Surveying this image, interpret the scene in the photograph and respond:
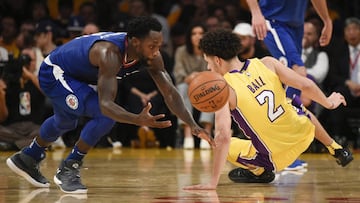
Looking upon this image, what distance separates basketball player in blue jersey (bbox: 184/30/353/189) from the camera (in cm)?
634

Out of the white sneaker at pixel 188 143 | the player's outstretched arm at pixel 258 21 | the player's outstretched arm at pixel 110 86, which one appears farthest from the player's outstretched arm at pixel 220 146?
the white sneaker at pixel 188 143

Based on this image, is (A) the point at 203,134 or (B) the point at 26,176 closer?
(A) the point at 203,134

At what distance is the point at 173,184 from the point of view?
648 cm

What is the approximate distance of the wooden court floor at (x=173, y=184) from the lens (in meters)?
5.56

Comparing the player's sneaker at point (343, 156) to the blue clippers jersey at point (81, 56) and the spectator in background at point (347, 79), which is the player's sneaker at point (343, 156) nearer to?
the blue clippers jersey at point (81, 56)

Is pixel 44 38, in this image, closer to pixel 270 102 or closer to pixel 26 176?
pixel 26 176

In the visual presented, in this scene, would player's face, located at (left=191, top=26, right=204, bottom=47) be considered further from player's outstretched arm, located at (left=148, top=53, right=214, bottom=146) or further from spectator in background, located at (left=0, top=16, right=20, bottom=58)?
player's outstretched arm, located at (left=148, top=53, right=214, bottom=146)

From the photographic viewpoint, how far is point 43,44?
11.5m

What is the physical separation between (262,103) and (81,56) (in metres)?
1.40

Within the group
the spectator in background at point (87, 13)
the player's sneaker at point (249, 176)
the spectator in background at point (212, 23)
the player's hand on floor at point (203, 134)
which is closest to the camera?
the player's hand on floor at point (203, 134)

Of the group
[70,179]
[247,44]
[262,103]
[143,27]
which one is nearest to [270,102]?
[262,103]

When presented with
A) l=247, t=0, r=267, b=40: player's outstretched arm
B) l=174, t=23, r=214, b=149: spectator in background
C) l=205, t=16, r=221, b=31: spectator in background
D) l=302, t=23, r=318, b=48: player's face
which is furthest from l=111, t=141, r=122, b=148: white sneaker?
l=247, t=0, r=267, b=40: player's outstretched arm

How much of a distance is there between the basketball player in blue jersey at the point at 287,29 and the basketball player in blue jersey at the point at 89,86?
78.3 inches

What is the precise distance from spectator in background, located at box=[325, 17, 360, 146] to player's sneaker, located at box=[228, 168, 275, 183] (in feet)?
14.6
